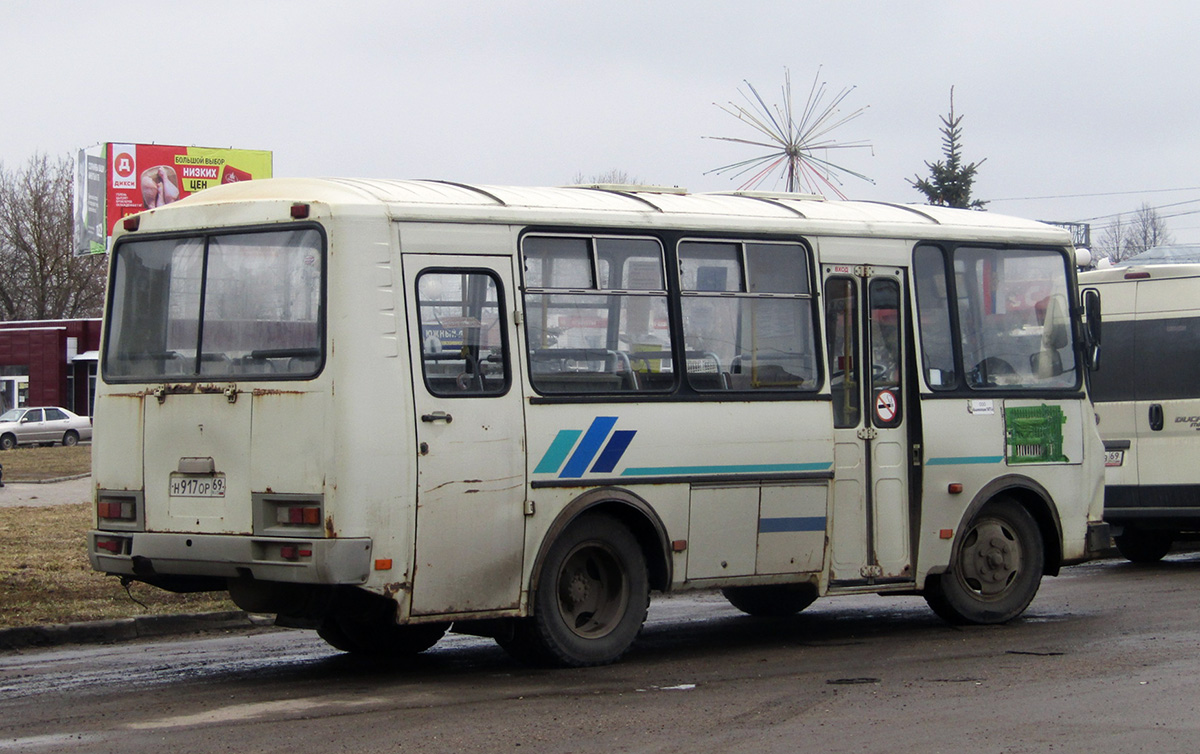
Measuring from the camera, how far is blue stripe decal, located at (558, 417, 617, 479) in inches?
377

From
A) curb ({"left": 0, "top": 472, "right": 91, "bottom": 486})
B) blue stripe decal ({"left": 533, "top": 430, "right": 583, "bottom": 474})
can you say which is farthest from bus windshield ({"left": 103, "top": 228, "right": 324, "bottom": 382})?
curb ({"left": 0, "top": 472, "right": 91, "bottom": 486})

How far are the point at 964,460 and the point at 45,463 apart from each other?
1212 inches

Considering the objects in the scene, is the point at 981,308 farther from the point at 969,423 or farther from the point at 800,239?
the point at 800,239

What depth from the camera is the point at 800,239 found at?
11.0 m

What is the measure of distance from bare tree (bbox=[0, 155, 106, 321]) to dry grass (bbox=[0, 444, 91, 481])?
25.0 m

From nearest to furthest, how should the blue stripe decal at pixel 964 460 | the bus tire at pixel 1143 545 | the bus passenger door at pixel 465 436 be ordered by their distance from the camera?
the bus passenger door at pixel 465 436, the blue stripe decal at pixel 964 460, the bus tire at pixel 1143 545

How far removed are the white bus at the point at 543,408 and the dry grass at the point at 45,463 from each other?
23.9m

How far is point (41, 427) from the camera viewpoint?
51.5 metres

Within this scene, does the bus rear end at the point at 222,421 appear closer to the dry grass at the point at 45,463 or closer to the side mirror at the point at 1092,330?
the side mirror at the point at 1092,330

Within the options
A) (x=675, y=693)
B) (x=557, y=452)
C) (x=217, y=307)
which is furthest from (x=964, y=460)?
(x=217, y=307)

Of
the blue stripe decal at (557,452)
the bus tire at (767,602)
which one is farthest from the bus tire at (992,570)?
the blue stripe decal at (557,452)

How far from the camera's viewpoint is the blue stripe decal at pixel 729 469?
988 cm

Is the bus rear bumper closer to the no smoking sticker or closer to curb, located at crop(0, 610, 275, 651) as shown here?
curb, located at crop(0, 610, 275, 651)

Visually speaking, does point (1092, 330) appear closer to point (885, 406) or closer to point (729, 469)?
point (885, 406)
